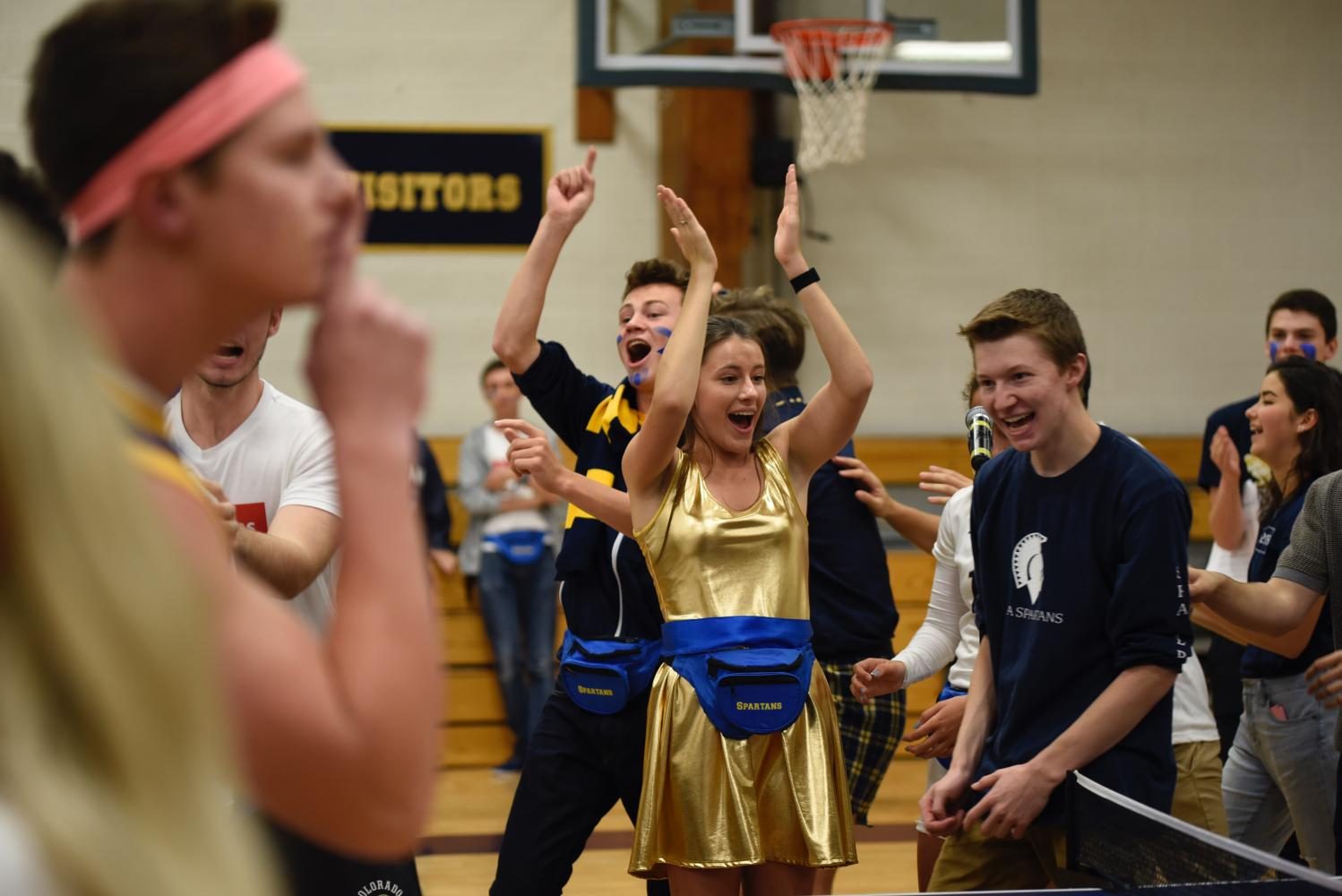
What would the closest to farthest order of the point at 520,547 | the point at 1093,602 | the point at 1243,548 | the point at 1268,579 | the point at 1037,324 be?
1. the point at 1093,602
2. the point at 1037,324
3. the point at 1268,579
4. the point at 1243,548
5. the point at 520,547

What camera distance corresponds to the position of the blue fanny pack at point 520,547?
7590 millimetres

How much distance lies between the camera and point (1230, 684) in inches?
231

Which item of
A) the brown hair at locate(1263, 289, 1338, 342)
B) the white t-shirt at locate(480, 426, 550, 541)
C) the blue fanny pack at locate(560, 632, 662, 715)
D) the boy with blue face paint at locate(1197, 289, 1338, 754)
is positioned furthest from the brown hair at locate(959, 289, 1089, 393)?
the white t-shirt at locate(480, 426, 550, 541)

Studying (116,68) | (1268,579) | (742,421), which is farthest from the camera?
(1268,579)

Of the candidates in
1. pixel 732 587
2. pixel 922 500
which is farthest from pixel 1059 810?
pixel 922 500

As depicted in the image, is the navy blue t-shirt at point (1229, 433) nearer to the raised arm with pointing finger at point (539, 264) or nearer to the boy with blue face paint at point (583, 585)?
the boy with blue face paint at point (583, 585)

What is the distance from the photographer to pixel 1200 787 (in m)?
3.50

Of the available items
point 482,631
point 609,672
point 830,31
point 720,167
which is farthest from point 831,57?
point 609,672

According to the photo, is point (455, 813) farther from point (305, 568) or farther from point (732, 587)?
point (305, 568)

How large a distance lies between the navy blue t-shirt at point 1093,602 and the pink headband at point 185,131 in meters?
2.05

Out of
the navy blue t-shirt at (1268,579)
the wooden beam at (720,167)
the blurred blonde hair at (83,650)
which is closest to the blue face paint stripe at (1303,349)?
the navy blue t-shirt at (1268,579)

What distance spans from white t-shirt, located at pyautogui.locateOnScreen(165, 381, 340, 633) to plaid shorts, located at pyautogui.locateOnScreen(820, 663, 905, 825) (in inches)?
→ 76.5

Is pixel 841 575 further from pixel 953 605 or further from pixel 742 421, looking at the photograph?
pixel 742 421

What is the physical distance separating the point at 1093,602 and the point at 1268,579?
162 centimetres
